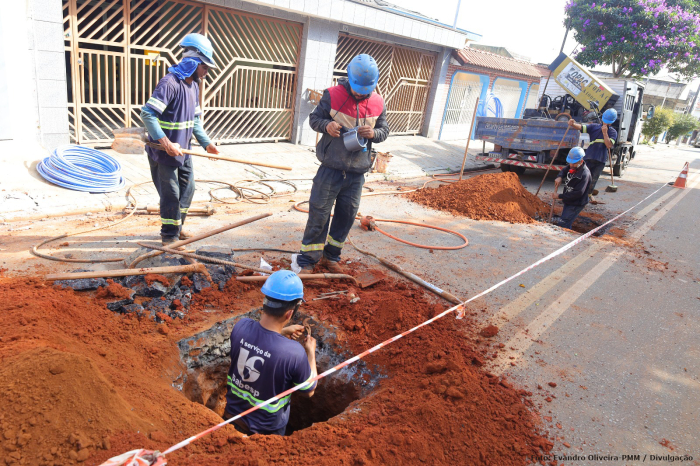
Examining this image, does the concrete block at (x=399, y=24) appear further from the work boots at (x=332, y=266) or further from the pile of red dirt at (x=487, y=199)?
the work boots at (x=332, y=266)

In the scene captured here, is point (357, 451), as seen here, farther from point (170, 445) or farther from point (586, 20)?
point (586, 20)

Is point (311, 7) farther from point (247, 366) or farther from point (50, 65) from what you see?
point (247, 366)

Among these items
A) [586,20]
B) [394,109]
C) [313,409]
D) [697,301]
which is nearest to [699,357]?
[697,301]

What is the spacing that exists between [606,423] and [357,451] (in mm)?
1914

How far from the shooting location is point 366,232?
653 cm

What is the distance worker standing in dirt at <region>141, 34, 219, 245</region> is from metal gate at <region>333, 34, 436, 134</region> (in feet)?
27.7

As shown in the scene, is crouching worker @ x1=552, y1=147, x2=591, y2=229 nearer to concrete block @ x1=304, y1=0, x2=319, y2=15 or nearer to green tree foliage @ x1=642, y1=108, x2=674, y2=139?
concrete block @ x1=304, y1=0, x2=319, y2=15

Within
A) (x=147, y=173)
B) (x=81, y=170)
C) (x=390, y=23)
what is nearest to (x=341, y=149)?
(x=81, y=170)

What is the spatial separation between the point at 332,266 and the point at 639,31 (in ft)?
60.4

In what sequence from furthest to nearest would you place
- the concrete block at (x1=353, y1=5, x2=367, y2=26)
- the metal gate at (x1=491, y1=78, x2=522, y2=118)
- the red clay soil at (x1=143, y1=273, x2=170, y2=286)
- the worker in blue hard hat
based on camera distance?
the metal gate at (x1=491, y1=78, x2=522, y2=118)
the concrete block at (x1=353, y1=5, x2=367, y2=26)
the worker in blue hard hat
the red clay soil at (x1=143, y1=273, x2=170, y2=286)

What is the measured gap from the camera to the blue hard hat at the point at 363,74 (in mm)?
4156

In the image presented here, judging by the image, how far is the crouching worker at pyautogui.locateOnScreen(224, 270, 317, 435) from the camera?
2.65m

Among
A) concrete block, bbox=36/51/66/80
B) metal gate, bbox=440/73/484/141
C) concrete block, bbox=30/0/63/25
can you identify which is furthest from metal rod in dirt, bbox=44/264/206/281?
metal gate, bbox=440/73/484/141

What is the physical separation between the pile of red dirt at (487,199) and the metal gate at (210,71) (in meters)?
4.73
